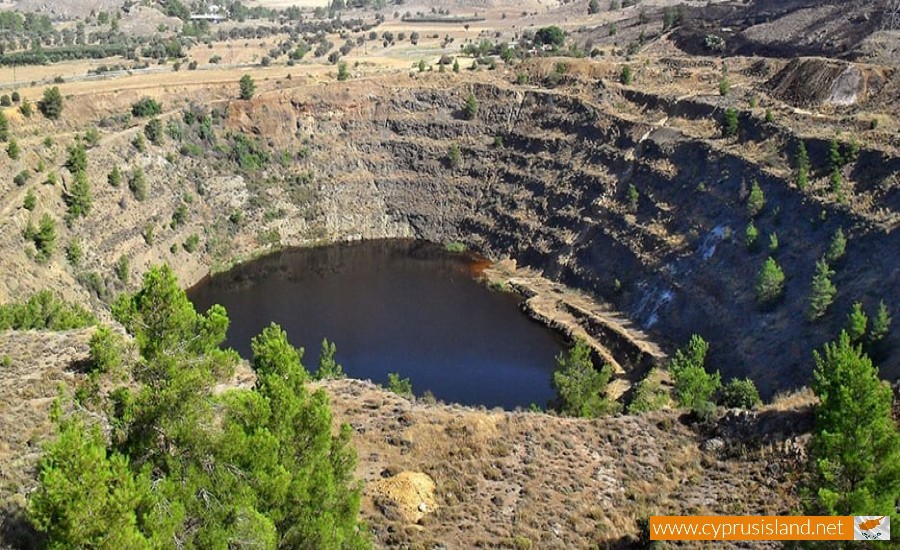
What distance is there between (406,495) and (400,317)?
35263 millimetres

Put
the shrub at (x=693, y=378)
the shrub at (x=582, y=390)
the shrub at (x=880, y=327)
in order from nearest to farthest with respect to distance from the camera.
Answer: the shrub at (x=880, y=327)
the shrub at (x=693, y=378)
the shrub at (x=582, y=390)

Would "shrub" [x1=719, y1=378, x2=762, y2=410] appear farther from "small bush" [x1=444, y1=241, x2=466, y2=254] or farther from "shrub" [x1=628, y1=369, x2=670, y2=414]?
"small bush" [x1=444, y1=241, x2=466, y2=254]

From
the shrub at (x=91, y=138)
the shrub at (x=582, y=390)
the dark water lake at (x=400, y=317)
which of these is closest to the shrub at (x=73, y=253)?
the dark water lake at (x=400, y=317)

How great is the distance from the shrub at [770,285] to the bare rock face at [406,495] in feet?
99.0

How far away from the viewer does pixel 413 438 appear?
30.7m

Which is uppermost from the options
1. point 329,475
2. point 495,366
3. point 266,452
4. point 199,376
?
point 199,376

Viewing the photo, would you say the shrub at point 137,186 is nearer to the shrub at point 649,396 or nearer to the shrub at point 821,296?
the shrub at point 649,396

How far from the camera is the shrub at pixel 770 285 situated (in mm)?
49250

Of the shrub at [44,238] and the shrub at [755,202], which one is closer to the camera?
the shrub at [44,238]

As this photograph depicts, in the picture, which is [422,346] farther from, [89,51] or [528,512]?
[89,51]

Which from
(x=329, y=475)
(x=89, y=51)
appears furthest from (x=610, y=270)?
(x=89, y=51)

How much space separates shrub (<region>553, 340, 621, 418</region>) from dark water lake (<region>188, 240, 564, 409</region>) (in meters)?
5.21

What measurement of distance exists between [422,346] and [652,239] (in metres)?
20.5

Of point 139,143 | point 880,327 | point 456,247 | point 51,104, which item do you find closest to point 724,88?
point 456,247
